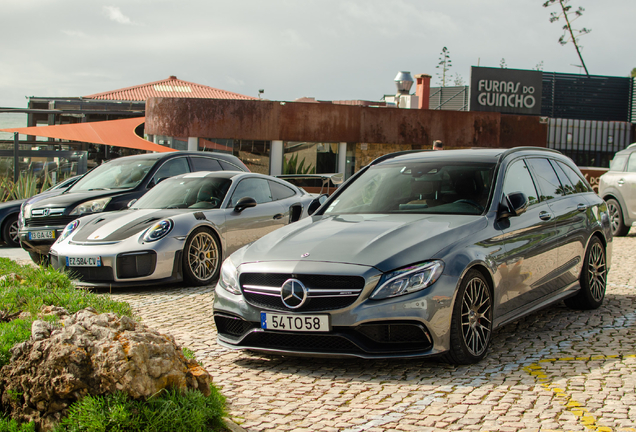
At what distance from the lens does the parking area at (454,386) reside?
3.72 m

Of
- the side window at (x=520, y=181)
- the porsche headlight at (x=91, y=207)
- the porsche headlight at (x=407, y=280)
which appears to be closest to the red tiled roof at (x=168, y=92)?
the porsche headlight at (x=91, y=207)

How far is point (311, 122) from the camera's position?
27.5 meters

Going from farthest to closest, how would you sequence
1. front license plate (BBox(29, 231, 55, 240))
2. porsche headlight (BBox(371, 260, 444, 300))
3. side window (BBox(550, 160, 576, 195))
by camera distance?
1. front license plate (BBox(29, 231, 55, 240))
2. side window (BBox(550, 160, 576, 195))
3. porsche headlight (BBox(371, 260, 444, 300))

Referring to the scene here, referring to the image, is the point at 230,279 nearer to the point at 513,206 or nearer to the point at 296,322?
the point at 296,322

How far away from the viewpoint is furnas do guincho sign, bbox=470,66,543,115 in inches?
1527

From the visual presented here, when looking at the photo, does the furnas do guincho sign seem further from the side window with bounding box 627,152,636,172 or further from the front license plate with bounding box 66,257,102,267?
the front license plate with bounding box 66,257,102,267

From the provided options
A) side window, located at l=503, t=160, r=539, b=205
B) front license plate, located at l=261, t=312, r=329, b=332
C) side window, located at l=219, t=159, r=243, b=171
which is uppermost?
side window, located at l=219, t=159, r=243, b=171

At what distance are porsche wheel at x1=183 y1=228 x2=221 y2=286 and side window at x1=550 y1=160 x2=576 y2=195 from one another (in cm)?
416

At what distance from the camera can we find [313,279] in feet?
14.9

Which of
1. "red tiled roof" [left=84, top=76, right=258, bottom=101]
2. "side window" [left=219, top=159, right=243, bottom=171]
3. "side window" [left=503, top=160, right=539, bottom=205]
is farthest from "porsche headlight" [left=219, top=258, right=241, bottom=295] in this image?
"red tiled roof" [left=84, top=76, right=258, bottom=101]

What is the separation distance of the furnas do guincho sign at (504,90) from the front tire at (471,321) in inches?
1385

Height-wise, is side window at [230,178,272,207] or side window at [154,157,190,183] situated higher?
side window at [154,157,190,183]

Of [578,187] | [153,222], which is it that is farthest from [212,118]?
[578,187]

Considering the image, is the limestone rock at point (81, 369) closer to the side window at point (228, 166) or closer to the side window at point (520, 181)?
the side window at point (520, 181)
